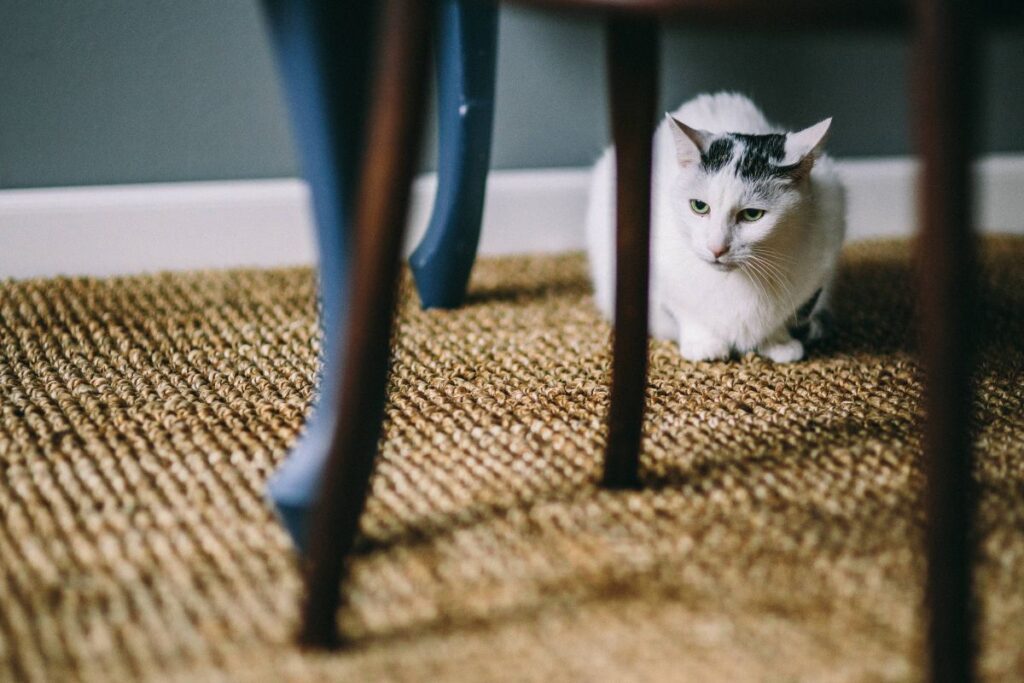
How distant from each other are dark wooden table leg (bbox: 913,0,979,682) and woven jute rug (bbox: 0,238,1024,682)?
8 cm

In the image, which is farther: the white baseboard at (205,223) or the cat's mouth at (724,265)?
the white baseboard at (205,223)

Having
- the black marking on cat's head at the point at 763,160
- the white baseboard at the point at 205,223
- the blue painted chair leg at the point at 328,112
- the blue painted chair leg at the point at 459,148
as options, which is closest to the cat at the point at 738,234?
the black marking on cat's head at the point at 763,160

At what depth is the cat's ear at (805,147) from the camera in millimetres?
983

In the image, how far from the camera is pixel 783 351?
1.09 metres

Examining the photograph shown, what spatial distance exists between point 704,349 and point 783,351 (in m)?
0.09

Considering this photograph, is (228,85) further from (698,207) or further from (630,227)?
(630,227)

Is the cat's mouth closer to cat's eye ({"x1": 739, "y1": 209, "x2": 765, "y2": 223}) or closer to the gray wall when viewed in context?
cat's eye ({"x1": 739, "y1": 209, "x2": 765, "y2": 223})

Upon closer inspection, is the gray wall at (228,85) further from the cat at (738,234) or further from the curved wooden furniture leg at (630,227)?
the curved wooden furniture leg at (630,227)

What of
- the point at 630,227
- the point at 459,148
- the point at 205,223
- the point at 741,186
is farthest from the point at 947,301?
the point at 205,223

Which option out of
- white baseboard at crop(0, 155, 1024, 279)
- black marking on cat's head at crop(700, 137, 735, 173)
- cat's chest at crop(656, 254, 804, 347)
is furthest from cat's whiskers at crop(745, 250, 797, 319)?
white baseboard at crop(0, 155, 1024, 279)

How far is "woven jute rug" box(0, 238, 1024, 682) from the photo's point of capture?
Answer: 58 centimetres

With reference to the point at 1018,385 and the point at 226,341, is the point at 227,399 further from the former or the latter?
the point at 1018,385

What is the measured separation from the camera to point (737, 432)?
0.88 m

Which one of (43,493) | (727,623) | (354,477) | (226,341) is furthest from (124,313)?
(727,623)
